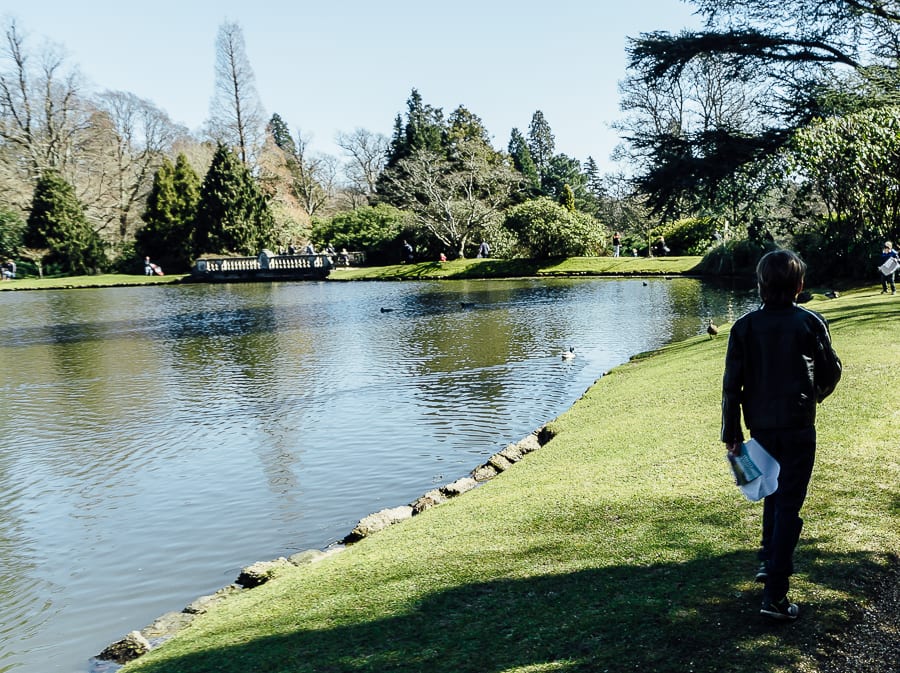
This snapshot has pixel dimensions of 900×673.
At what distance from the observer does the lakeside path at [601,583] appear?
3797mm

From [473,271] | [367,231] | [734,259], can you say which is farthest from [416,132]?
[734,259]

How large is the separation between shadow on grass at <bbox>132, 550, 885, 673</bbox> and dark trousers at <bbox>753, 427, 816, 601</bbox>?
0.30 metres

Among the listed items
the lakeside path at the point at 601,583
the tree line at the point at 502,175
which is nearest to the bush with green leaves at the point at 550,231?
the tree line at the point at 502,175

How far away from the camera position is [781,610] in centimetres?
385

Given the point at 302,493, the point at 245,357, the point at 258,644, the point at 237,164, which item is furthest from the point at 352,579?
the point at 237,164

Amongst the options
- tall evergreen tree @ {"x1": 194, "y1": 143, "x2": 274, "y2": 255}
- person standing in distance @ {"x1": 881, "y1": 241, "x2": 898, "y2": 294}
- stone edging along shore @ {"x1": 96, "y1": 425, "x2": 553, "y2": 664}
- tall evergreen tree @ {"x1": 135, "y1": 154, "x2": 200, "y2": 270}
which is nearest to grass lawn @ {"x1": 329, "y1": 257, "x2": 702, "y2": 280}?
tall evergreen tree @ {"x1": 194, "y1": 143, "x2": 274, "y2": 255}

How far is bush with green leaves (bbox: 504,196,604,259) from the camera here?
47.7 metres

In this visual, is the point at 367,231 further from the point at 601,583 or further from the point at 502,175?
the point at 601,583

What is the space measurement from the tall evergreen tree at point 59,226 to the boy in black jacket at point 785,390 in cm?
6685

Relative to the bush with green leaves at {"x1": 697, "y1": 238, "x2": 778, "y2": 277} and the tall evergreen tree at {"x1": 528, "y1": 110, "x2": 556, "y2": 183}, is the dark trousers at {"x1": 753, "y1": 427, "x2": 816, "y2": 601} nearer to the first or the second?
the bush with green leaves at {"x1": 697, "y1": 238, "x2": 778, "y2": 277}

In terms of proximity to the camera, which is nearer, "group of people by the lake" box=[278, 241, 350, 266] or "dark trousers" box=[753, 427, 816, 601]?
"dark trousers" box=[753, 427, 816, 601]

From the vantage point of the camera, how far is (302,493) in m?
9.52

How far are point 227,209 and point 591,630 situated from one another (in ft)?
202

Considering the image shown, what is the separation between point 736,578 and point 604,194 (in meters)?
68.2
